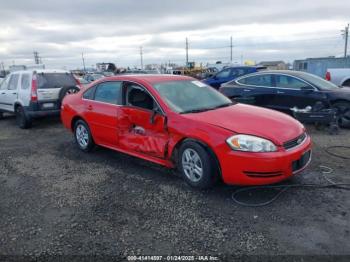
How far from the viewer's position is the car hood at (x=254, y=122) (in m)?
3.83

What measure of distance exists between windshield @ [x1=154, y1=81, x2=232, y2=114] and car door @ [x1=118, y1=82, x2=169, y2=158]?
224 mm

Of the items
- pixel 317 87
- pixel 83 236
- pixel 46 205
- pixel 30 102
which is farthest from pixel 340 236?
pixel 30 102

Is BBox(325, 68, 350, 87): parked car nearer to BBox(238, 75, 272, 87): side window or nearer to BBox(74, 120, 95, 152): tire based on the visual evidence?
BBox(238, 75, 272, 87): side window

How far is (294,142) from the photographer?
397 cm

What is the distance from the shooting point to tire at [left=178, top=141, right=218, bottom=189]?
3.95m

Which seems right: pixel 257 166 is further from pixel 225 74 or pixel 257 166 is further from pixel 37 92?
pixel 225 74

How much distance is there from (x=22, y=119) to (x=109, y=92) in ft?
15.4

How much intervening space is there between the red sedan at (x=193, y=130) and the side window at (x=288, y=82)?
11.6 feet

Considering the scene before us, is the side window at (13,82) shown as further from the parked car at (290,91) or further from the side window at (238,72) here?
the side window at (238,72)

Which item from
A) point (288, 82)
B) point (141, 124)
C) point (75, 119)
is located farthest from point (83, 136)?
point (288, 82)

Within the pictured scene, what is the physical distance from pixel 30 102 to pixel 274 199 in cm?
710

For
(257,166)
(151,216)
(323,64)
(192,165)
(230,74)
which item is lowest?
(151,216)

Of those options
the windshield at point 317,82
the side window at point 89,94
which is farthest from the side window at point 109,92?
the windshield at point 317,82

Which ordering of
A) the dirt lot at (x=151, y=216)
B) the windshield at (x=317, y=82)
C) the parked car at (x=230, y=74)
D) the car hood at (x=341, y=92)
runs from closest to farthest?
the dirt lot at (x=151, y=216), the car hood at (x=341, y=92), the windshield at (x=317, y=82), the parked car at (x=230, y=74)
